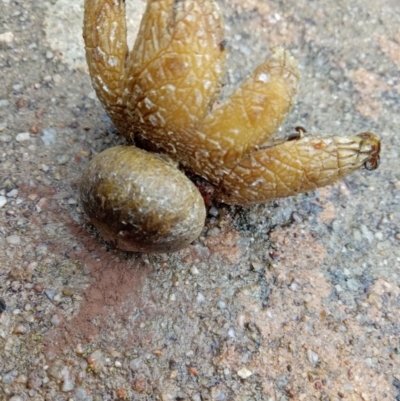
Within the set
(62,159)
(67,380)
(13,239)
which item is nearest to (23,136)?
(62,159)

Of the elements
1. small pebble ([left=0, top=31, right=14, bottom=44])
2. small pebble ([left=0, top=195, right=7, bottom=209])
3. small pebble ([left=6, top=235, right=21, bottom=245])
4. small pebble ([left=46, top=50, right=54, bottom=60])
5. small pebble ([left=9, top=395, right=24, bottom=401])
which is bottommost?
small pebble ([left=9, top=395, right=24, bottom=401])

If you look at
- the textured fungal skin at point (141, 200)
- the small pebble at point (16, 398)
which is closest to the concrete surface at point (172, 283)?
the small pebble at point (16, 398)

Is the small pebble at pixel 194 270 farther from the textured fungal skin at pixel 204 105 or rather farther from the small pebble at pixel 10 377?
the small pebble at pixel 10 377

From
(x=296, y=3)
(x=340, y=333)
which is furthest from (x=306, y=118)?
(x=340, y=333)

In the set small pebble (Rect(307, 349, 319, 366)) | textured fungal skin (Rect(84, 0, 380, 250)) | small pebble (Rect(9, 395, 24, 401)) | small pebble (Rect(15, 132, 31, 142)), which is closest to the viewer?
textured fungal skin (Rect(84, 0, 380, 250))

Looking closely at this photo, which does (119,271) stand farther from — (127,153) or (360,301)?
(360,301)

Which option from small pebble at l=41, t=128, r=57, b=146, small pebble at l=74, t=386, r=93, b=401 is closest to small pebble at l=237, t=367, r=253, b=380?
small pebble at l=74, t=386, r=93, b=401

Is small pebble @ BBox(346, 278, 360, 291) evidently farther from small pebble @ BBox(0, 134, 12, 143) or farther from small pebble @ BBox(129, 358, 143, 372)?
small pebble @ BBox(0, 134, 12, 143)
